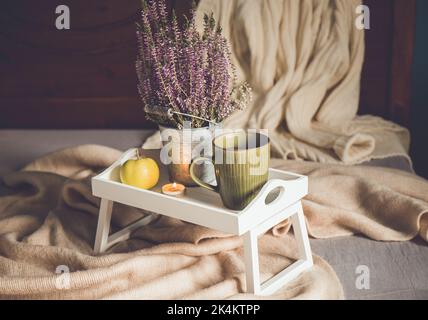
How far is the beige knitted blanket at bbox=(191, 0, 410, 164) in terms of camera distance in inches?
86.1

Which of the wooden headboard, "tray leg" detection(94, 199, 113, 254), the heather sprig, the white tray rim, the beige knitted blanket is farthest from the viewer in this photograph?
the wooden headboard

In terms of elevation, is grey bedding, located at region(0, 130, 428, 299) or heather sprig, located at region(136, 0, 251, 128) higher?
heather sprig, located at region(136, 0, 251, 128)

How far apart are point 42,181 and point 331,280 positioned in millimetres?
880

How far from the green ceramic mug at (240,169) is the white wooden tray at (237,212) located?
0.02m

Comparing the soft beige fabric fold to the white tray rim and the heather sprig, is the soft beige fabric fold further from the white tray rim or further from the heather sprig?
the heather sprig

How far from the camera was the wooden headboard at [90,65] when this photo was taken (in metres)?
2.36

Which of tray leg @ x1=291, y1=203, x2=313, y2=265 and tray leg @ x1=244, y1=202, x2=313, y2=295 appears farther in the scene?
tray leg @ x1=291, y1=203, x2=313, y2=265

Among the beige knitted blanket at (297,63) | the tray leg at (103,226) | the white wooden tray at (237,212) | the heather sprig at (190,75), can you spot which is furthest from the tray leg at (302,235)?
the beige knitted blanket at (297,63)

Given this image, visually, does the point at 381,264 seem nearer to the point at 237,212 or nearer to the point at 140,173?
the point at 237,212

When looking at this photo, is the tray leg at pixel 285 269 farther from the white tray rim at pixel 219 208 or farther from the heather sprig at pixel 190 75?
the heather sprig at pixel 190 75

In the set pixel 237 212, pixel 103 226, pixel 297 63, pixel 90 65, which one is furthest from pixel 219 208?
pixel 90 65

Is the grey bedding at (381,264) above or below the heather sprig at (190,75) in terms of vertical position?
below

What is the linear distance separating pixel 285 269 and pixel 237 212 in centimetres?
23

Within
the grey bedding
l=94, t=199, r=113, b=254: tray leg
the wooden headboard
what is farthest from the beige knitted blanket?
l=94, t=199, r=113, b=254: tray leg
